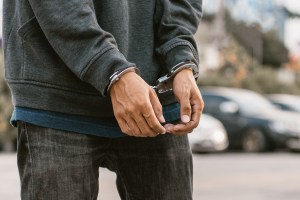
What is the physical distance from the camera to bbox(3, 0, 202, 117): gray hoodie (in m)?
1.76

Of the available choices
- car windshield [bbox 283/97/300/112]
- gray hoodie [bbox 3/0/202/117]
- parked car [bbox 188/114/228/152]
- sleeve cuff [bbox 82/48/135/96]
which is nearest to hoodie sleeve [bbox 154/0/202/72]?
gray hoodie [bbox 3/0/202/117]

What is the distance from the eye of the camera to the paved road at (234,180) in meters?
7.48

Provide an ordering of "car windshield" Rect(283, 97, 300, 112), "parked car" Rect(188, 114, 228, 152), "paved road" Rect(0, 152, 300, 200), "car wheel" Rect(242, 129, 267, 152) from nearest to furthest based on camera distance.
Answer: "paved road" Rect(0, 152, 300, 200)
"parked car" Rect(188, 114, 228, 152)
"car wheel" Rect(242, 129, 267, 152)
"car windshield" Rect(283, 97, 300, 112)

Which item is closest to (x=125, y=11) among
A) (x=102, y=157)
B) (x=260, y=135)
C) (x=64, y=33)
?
(x=64, y=33)

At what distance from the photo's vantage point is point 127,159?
2.01m

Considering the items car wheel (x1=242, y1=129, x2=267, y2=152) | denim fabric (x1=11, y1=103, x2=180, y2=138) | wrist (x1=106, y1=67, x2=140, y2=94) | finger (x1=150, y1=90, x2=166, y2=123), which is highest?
wrist (x1=106, y1=67, x2=140, y2=94)

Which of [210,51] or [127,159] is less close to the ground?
[127,159]

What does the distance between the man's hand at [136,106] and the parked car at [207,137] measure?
12972 mm

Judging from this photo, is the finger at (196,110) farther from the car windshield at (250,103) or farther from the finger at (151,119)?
the car windshield at (250,103)

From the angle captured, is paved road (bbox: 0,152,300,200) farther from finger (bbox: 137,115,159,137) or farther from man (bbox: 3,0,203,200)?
finger (bbox: 137,115,159,137)

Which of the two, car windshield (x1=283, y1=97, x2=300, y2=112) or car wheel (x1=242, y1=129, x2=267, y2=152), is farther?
car windshield (x1=283, y1=97, x2=300, y2=112)

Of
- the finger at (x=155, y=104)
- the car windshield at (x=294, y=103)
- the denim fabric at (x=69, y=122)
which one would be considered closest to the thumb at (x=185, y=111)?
the finger at (x=155, y=104)

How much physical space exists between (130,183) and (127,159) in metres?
0.08

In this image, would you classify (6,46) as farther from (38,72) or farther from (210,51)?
(210,51)
